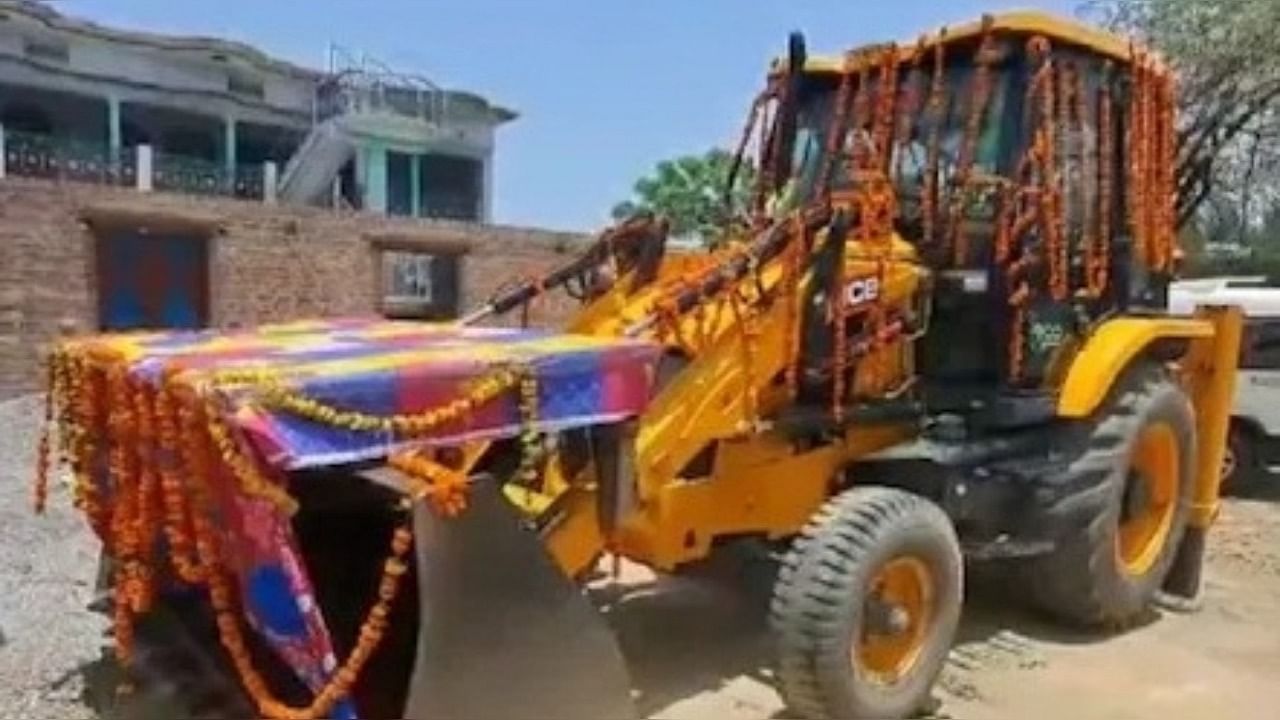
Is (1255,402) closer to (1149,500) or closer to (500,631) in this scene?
(1149,500)

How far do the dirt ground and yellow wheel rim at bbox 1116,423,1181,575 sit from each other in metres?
0.33

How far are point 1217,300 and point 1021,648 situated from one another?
18.8 feet

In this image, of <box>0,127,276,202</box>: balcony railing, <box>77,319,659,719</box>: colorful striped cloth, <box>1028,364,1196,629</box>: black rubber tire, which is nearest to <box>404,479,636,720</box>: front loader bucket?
<box>77,319,659,719</box>: colorful striped cloth

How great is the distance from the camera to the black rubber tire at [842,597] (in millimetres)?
4461

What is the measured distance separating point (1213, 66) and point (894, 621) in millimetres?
13252

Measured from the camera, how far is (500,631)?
368 cm

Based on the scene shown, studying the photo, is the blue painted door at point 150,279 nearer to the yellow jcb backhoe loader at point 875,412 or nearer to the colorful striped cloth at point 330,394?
the yellow jcb backhoe loader at point 875,412

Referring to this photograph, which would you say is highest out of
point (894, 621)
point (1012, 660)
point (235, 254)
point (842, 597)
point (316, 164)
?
point (316, 164)

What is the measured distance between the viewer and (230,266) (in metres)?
15.5

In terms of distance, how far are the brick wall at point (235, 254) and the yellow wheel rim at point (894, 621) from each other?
28.6 ft

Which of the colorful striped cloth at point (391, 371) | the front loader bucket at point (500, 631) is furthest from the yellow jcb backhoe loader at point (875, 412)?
the colorful striped cloth at point (391, 371)

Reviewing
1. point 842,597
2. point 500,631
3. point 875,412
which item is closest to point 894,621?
point 842,597

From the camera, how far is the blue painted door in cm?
1498

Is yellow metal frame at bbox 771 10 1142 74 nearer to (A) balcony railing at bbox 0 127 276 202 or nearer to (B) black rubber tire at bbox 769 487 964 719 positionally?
(B) black rubber tire at bbox 769 487 964 719
